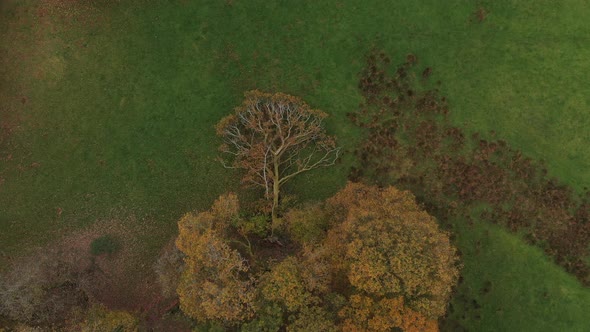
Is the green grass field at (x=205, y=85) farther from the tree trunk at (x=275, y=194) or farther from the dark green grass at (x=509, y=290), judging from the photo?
the tree trunk at (x=275, y=194)

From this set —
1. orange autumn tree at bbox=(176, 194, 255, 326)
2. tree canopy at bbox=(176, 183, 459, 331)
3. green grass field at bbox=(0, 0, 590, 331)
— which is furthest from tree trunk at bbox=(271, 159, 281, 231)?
tree canopy at bbox=(176, 183, 459, 331)

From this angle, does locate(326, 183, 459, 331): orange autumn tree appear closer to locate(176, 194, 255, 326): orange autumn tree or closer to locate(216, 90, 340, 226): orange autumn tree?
locate(176, 194, 255, 326): orange autumn tree

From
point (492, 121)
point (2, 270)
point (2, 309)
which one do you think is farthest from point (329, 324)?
point (2, 270)

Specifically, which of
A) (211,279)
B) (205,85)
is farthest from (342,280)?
(205,85)

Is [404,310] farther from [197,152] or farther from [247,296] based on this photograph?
[197,152]

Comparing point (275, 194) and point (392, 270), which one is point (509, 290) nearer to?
point (392, 270)

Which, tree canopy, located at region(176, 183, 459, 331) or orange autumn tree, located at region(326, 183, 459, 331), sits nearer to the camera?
orange autumn tree, located at region(326, 183, 459, 331)
